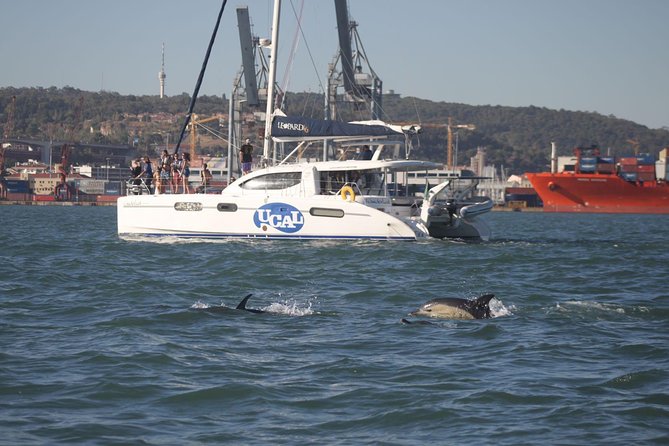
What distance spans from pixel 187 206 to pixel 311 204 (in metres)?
3.61

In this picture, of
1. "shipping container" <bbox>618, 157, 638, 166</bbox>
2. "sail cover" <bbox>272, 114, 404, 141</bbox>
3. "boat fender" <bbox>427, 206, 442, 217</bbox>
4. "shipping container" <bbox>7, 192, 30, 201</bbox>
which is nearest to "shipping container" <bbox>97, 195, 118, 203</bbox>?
"shipping container" <bbox>7, 192, 30, 201</bbox>

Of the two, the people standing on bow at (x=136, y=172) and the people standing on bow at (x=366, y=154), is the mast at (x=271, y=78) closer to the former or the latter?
the people standing on bow at (x=366, y=154)

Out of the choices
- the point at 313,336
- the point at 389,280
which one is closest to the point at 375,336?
the point at 313,336

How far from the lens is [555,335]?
12.1 m

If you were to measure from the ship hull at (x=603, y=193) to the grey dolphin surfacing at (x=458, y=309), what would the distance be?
236 feet

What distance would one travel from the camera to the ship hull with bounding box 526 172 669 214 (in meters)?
82.4

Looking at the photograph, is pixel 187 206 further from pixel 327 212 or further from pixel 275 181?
pixel 327 212

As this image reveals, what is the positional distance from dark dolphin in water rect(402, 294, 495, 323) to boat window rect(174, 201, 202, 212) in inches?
571

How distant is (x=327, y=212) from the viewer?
25.9 meters

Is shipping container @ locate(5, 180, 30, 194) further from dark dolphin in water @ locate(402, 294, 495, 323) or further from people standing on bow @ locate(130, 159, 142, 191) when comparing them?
dark dolphin in water @ locate(402, 294, 495, 323)

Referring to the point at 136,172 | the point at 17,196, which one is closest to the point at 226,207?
the point at 136,172

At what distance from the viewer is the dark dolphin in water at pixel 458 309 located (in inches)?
516

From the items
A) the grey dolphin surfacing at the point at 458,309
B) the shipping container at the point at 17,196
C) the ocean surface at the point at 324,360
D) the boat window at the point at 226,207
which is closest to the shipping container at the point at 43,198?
the shipping container at the point at 17,196

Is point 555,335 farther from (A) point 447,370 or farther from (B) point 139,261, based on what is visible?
(B) point 139,261
